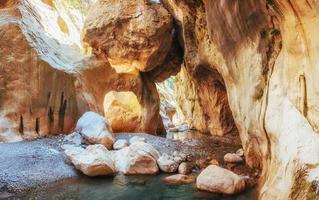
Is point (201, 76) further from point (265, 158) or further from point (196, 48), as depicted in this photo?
point (265, 158)

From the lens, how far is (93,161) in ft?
25.7

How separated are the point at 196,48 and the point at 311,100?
10.7 meters

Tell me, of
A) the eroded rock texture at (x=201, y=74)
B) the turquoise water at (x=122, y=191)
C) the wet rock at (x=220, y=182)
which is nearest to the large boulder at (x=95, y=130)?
the turquoise water at (x=122, y=191)

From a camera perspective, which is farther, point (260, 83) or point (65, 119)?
point (65, 119)

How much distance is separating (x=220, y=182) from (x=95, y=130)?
5.03 metres

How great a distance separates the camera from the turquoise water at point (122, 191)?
6496 millimetres

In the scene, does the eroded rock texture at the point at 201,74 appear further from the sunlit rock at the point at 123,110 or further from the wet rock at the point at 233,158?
the wet rock at the point at 233,158

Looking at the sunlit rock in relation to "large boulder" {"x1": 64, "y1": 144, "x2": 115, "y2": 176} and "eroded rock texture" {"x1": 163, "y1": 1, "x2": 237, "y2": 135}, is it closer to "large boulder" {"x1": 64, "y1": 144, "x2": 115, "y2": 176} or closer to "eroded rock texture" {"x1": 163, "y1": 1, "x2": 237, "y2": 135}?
"eroded rock texture" {"x1": 163, "y1": 1, "x2": 237, "y2": 135}

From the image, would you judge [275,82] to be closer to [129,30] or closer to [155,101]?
[129,30]

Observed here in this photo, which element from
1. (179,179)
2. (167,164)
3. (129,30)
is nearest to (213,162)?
(167,164)

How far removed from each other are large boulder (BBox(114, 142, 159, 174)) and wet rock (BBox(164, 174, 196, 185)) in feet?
2.18

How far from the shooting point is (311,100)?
4617 millimetres

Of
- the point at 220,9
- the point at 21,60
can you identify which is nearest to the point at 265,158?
the point at 220,9

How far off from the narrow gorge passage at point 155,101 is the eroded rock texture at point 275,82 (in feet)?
0.09
